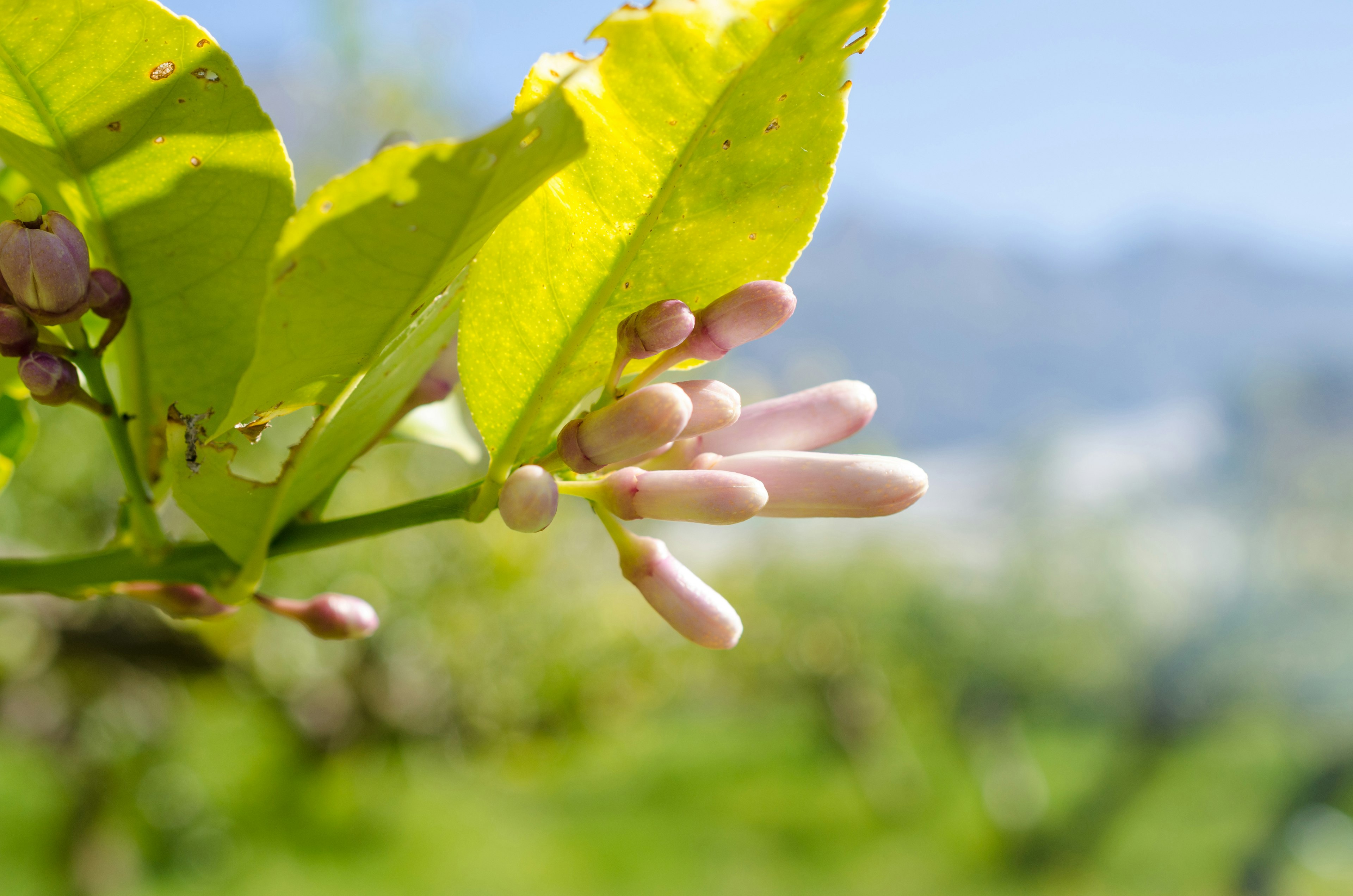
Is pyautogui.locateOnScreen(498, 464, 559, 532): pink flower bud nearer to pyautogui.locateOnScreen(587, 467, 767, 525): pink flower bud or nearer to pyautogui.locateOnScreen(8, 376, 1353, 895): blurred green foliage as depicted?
pyautogui.locateOnScreen(587, 467, 767, 525): pink flower bud

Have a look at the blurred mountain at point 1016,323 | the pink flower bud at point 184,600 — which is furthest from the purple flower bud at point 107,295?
the blurred mountain at point 1016,323

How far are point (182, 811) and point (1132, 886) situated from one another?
26.9 ft

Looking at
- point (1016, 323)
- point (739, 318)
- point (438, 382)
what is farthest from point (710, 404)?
point (1016, 323)

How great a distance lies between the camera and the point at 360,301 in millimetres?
295

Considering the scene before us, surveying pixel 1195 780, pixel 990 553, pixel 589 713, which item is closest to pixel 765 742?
pixel 990 553

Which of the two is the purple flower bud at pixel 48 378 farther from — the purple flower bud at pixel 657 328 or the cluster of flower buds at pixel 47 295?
the purple flower bud at pixel 657 328

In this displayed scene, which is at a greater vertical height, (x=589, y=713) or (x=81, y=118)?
(x=81, y=118)

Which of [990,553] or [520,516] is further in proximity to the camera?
[990,553]

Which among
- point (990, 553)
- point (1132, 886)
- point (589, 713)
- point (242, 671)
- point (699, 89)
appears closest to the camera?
point (699, 89)

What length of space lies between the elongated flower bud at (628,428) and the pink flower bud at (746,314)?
0.11 feet

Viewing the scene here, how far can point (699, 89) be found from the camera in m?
0.30

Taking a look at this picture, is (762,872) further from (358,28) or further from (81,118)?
(81,118)

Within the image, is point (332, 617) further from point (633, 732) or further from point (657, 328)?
point (633, 732)

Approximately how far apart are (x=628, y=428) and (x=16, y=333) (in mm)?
237
